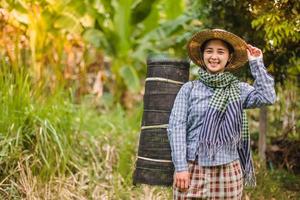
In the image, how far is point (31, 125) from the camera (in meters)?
5.56

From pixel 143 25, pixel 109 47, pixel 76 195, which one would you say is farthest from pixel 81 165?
pixel 143 25

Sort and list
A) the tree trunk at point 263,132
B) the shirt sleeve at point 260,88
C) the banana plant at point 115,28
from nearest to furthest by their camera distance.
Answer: the shirt sleeve at point 260,88 → the tree trunk at point 263,132 → the banana plant at point 115,28

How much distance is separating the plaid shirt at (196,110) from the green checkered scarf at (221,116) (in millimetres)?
45

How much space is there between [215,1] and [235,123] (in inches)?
87.8

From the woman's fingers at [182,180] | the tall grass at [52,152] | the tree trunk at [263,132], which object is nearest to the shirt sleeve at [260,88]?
the woman's fingers at [182,180]

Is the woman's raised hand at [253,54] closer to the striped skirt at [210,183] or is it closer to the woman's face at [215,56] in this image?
the woman's face at [215,56]

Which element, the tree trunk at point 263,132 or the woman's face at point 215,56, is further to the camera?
the tree trunk at point 263,132

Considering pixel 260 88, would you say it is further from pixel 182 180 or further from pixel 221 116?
pixel 182 180

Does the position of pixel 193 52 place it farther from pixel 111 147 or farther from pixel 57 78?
pixel 57 78

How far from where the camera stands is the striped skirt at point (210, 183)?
370cm

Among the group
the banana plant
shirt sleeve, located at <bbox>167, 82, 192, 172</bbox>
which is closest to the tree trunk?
the banana plant

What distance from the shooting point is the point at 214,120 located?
3680 millimetres

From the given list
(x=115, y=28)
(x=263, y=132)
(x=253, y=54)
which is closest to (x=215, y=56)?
(x=253, y=54)

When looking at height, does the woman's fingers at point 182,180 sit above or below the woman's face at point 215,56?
below
